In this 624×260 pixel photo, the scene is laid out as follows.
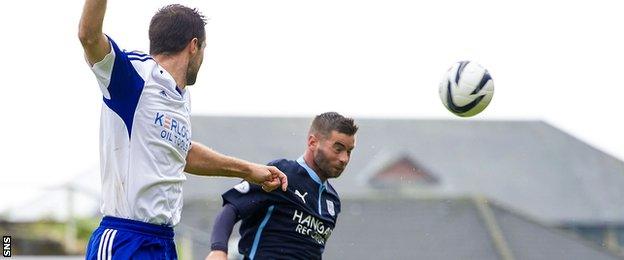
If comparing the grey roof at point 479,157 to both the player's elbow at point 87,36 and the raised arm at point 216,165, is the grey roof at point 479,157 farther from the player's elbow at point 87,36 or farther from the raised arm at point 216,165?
the player's elbow at point 87,36

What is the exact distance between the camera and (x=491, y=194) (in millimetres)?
78812

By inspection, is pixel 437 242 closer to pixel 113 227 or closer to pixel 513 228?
pixel 513 228

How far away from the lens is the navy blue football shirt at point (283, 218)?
8.18 meters

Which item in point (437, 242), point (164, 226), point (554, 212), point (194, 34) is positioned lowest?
point (554, 212)

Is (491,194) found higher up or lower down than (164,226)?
lower down

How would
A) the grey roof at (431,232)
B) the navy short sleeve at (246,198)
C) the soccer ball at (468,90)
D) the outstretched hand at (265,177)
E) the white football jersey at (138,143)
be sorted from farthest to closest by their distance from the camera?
1. the grey roof at (431,232)
2. the soccer ball at (468,90)
3. the navy short sleeve at (246,198)
4. the outstretched hand at (265,177)
5. the white football jersey at (138,143)

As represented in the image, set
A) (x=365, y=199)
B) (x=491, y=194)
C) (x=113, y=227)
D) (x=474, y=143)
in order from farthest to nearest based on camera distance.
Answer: (x=474, y=143) → (x=491, y=194) → (x=365, y=199) → (x=113, y=227)

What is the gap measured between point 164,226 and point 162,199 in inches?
5.5

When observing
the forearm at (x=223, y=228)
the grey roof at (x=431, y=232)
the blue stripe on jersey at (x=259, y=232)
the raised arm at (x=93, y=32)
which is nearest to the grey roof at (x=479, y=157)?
the grey roof at (x=431, y=232)

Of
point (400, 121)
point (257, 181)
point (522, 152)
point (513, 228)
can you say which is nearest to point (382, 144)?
point (400, 121)

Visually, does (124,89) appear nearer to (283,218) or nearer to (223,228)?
(223,228)

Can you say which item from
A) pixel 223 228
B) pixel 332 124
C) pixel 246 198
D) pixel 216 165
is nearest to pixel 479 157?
pixel 332 124

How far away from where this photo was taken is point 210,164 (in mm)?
6145

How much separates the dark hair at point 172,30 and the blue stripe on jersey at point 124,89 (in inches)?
11.4
